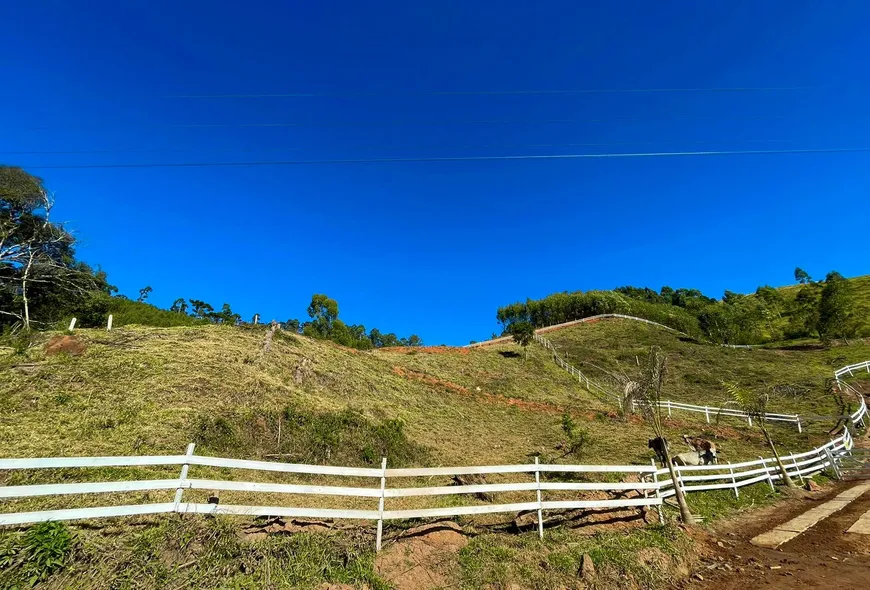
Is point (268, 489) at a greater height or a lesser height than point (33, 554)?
greater

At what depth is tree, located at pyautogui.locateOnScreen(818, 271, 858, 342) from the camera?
182ft

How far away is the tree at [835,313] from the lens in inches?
2186

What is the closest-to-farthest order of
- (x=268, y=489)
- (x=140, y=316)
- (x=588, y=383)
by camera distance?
1. (x=268, y=489)
2. (x=140, y=316)
3. (x=588, y=383)

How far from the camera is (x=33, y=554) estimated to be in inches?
194

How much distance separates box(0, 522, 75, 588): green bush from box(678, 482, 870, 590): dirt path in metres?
8.96

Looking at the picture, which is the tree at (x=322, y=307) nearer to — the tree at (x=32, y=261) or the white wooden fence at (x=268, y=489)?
the tree at (x=32, y=261)

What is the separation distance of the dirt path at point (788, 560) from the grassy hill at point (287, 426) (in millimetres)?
844

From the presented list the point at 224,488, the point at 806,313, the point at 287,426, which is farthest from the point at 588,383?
the point at 806,313

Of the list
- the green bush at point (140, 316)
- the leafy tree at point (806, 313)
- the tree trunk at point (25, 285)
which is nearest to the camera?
the tree trunk at point (25, 285)

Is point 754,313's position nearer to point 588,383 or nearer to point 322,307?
point 588,383

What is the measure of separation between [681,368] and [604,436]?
2985cm

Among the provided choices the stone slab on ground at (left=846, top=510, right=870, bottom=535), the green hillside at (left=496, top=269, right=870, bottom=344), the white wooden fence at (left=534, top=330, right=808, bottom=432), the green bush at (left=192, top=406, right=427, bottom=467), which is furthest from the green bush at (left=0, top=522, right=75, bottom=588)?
the green hillside at (left=496, top=269, right=870, bottom=344)

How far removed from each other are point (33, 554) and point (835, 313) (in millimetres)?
77379

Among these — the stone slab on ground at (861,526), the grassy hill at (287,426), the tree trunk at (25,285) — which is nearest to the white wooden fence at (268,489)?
the grassy hill at (287,426)
